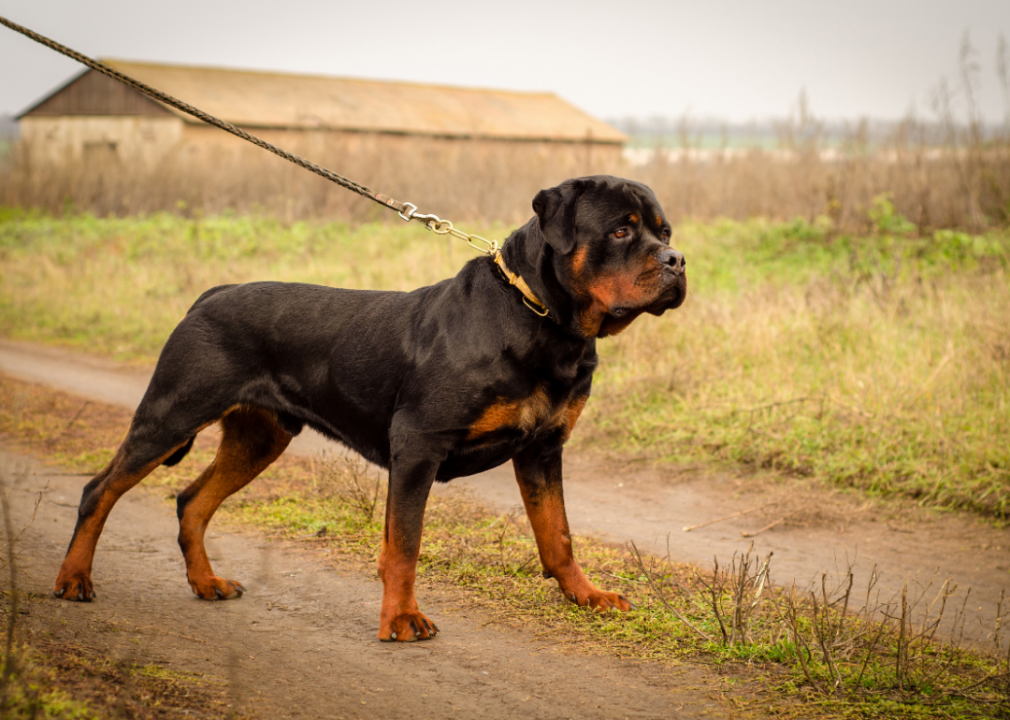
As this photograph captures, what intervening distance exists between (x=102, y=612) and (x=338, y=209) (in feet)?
51.2

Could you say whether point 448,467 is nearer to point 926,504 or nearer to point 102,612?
point 102,612

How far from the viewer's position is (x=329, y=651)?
10.7 feet

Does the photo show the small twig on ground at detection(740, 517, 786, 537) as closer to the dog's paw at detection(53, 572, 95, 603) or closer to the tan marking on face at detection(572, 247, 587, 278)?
the tan marking on face at detection(572, 247, 587, 278)

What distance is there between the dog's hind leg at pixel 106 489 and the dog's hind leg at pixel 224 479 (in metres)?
0.26

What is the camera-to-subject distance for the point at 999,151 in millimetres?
11109

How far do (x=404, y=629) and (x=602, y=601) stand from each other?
888mm

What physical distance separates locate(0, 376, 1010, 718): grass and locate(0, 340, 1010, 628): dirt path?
20 cm

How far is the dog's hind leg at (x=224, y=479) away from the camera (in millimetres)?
3857

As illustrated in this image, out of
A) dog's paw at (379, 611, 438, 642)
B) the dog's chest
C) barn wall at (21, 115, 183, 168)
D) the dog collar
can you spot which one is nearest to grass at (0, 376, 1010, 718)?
dog's paw at (379, 611, 438, 642)

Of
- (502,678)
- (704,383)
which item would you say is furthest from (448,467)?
(704,383)

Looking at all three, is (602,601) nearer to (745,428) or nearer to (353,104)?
(745,428)

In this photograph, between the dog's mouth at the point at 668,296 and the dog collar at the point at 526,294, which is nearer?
the dog's mouth at the point at 668,296

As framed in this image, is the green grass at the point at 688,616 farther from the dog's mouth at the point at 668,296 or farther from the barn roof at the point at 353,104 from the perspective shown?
the barn roof at the point at 353,104

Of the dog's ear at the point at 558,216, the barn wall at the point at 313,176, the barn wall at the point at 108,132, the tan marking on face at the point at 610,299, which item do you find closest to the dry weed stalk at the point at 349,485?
the tan marking on face at the point at 610,299
